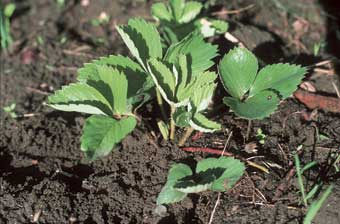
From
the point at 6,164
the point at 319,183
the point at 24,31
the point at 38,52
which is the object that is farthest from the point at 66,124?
the point at 319,183

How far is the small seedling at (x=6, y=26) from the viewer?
85.0 inches

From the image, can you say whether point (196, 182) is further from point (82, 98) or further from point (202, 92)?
point (82, 98)

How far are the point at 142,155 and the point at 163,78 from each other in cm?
32

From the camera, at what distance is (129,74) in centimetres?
161

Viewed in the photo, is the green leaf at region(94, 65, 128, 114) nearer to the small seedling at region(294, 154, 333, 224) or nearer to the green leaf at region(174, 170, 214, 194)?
the green leaf at region(174, 170, 214, 194)

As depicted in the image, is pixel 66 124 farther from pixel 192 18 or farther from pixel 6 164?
pixel 192 18

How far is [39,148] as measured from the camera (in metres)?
1.79

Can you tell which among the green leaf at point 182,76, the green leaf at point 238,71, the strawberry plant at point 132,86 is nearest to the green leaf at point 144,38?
the strawberry plant at point 132,86

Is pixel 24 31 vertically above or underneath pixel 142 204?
above

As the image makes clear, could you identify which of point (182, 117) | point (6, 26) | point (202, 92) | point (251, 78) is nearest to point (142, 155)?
point (182, 117)

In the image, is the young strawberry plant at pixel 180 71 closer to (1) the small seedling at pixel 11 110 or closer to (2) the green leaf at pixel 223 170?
(2) the green leaf at pixel 223 170

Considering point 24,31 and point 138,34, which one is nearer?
point 138,34

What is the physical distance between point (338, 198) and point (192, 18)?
2.97 ft

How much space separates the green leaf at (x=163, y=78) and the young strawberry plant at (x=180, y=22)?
1.27ft
